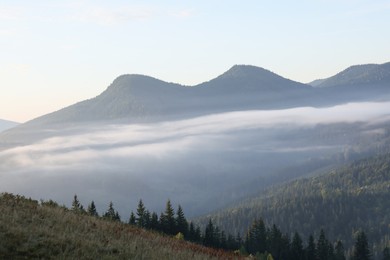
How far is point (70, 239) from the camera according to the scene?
1695cm

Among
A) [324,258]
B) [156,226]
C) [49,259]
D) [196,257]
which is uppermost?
[49,259]

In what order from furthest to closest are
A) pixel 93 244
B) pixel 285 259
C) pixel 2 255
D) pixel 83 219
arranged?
1. pixel 285 259
2. pixel 83 219
3. pixel 93 244
4. pixel 2 255

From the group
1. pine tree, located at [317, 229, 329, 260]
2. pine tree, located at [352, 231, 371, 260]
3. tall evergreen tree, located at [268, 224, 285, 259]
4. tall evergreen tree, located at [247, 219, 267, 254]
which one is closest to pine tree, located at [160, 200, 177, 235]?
tall evergreen tree, located at [247, 219, 267, 254]

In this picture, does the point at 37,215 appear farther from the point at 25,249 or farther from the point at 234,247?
the point at 234,247

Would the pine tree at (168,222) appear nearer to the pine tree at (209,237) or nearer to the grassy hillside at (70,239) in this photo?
the pine tree at (209,237)

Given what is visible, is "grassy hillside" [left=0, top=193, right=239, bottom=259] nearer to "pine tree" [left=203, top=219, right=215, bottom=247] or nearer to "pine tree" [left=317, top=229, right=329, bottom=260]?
"pine tree" [left=203, top=219, right=215, bottom=247]

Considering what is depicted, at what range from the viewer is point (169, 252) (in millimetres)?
17797

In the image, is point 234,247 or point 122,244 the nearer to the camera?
point 122,244

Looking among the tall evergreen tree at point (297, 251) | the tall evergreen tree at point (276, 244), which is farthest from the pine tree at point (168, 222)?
the tall evergreen tree at point (297, 251)

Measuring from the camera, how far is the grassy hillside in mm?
15664

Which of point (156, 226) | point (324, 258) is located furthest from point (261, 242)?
point (156, 226)

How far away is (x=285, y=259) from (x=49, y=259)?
77.6 m

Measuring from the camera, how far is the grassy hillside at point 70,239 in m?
15.7

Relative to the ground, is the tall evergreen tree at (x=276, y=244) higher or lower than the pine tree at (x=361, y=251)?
higher
